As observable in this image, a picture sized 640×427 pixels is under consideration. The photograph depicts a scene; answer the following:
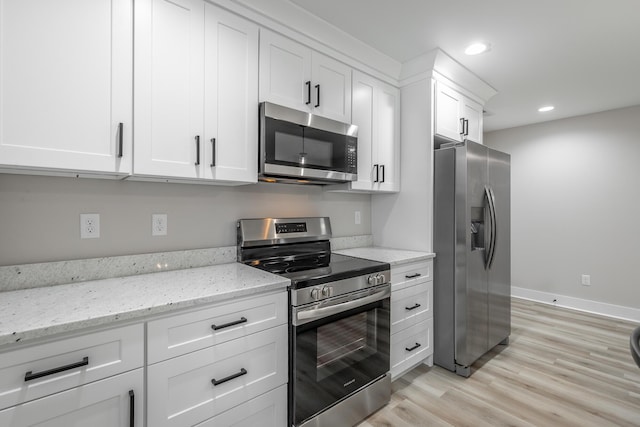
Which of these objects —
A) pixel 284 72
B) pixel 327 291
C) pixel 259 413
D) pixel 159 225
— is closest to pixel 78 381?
pixel 259 413

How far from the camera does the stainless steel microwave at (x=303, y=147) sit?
6.02ft

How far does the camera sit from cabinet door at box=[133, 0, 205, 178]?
144cm

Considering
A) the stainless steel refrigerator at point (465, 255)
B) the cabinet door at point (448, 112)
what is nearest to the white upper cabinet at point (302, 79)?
the cabinet door at point (448, 112)

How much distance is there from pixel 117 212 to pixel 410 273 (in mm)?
1934

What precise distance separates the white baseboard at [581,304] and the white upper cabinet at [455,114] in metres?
2.63

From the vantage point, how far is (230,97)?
1.73 meters

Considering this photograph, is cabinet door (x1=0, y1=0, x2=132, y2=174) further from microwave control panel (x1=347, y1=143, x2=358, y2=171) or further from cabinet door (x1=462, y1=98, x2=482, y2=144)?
cabinet door (x1=462, y1=98, x2=482, y2=144)

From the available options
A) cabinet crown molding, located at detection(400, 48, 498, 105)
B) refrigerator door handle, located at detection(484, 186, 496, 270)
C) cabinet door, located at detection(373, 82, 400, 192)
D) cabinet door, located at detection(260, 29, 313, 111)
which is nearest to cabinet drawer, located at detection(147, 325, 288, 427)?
cabinet door, located at detection(260, 29, 313, 111)

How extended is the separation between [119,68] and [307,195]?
1456 mm

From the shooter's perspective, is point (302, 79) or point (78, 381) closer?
point (78, 381)

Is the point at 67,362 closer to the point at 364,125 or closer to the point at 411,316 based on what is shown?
the point at 411,316

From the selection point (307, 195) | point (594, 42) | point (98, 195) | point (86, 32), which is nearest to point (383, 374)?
point (307, 195)

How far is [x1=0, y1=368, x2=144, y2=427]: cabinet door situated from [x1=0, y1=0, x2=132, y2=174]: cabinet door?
0.84m

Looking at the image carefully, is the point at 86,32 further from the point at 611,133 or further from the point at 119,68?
the point at 611,133
